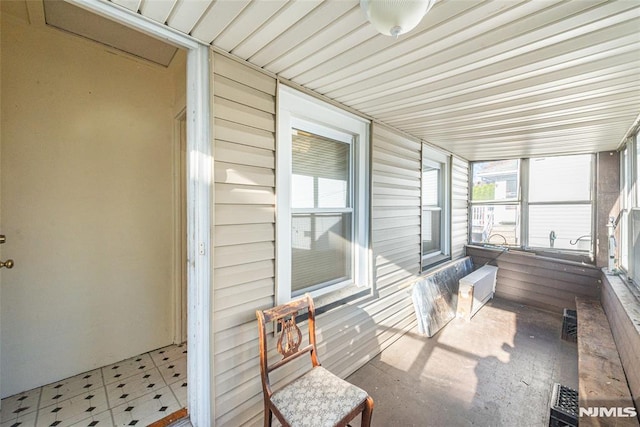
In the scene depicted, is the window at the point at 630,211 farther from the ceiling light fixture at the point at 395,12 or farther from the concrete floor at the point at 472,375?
the ceiling light fixture at the point at 395,12

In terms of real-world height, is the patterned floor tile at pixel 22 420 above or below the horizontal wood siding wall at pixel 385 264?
below

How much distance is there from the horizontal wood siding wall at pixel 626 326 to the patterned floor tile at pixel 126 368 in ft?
11.1

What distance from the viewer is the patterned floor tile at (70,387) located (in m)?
1.83

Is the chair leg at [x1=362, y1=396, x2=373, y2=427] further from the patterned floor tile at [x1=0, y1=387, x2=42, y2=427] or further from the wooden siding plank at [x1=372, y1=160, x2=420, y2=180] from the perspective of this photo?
the patterned floor tile at [x1=0, y1=387, x2=42, y2=427]

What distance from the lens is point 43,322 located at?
192cm

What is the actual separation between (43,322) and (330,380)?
210 cm

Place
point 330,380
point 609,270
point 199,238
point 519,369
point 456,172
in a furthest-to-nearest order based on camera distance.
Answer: point 456,172
point 609,270
point 519,369
point 330,380
point 199,238

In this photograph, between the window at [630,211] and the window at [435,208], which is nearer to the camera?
the window at [630,211]

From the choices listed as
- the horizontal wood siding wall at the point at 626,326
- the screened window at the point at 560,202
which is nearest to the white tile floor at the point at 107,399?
the horizontal wood siding wall at the point at 626,326

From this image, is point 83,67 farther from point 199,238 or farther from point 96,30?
point 199,238

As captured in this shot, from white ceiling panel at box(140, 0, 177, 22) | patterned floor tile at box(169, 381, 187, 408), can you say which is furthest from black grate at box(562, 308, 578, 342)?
white ceiling panel at box(140, 0, 177, 22)

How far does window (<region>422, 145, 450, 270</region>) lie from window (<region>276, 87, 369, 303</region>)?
152 centimetres

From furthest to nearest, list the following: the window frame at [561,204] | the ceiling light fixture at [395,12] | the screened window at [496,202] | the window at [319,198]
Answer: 1. the screened window at [496,202]
2. the window frame at [561,204]
3. the window at [319,198]
4. the ceiling light fixture at [395,12]

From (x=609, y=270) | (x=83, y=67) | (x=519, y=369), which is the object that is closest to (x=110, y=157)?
(x=83, y=67)
